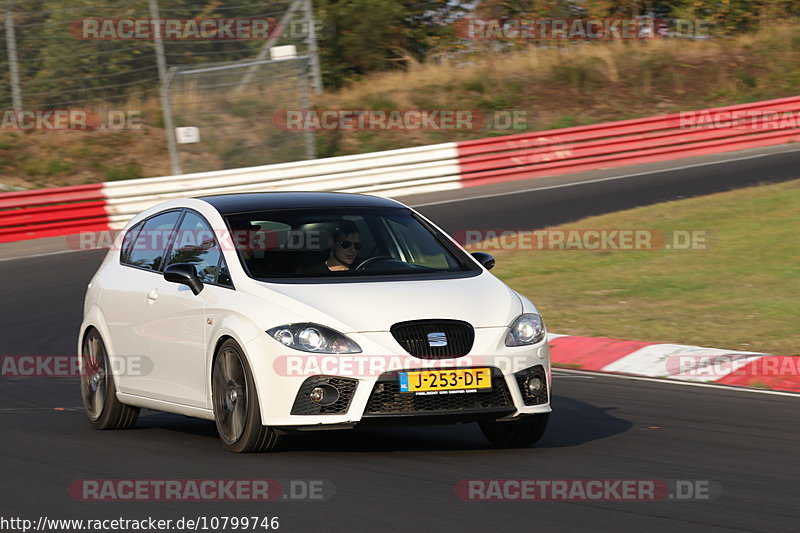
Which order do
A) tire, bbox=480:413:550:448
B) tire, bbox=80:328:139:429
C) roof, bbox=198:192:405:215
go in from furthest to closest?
tire, bbox=80:328:139:429, roof, bbox=198:192:405:215, tire, bbox=480:413:550:448

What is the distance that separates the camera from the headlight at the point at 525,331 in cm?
761

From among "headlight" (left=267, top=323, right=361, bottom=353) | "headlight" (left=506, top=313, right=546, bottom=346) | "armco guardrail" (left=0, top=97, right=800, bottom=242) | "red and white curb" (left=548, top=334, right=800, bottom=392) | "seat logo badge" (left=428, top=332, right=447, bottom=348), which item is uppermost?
"headlight" (left=267, top=323, right=361, bottom=353)

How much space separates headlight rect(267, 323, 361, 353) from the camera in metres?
7.28

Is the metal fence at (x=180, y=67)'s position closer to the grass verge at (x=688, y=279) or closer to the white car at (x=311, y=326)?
the grass verge at (x=688, y=279)

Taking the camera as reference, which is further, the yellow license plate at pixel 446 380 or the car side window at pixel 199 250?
the car side window at pixel 199 250

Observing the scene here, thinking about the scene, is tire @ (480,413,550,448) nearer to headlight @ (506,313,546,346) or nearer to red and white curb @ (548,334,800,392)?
headlight @ (506,313,546,346)

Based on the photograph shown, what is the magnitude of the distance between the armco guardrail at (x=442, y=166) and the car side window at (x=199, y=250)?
14.2 meters

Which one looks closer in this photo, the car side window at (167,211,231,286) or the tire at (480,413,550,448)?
the tire at (480,413,550,448)

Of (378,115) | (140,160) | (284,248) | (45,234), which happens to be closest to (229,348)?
(284,248)

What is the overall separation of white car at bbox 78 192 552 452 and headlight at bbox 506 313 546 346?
0.03 feet

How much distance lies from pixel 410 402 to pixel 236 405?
1.03 meters

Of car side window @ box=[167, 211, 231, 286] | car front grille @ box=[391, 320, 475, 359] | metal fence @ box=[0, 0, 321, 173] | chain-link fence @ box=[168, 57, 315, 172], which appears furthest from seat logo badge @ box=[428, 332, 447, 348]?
chain-link fence @ box=[168, 57, 315, 172]

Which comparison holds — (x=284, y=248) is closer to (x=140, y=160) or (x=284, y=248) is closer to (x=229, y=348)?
(x=229, y=348)

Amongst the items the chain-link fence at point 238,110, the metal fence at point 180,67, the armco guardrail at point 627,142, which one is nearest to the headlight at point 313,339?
the metal fence at point 180,67
